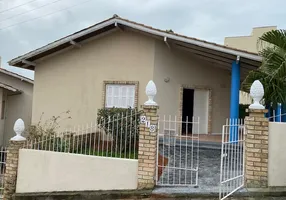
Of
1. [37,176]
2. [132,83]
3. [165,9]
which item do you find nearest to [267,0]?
[165,9]

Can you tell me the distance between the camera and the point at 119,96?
13633 millimetres

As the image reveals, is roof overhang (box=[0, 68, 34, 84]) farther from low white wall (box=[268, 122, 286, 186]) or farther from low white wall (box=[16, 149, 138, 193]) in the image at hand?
low white wall (box=[268, 122, 286, 186])

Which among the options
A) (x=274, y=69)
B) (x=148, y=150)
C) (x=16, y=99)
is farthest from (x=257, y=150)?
(x=16, y=99)

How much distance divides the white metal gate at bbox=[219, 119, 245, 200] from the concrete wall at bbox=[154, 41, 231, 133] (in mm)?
5584

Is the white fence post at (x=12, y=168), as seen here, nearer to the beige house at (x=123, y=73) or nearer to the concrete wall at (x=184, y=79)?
the beige house at (x=123, y=73)

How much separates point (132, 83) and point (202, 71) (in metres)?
3.26

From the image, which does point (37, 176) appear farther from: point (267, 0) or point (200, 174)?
point (267, 0)

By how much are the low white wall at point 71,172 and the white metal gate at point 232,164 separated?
6.49ft

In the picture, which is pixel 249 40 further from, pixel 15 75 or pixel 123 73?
pixel 15 75

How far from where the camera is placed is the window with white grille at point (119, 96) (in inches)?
532

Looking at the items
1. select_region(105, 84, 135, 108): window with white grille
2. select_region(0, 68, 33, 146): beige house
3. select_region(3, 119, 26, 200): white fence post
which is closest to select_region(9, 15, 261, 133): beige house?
select_region(105, 84, 135, 108): window with white grille

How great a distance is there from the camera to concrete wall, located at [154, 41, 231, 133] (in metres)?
13.4

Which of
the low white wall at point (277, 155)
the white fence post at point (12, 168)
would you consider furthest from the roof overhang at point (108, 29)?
the white fence post at point (12, 168)

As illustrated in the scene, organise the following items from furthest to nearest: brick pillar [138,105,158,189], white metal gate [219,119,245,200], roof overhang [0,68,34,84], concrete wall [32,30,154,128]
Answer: roof overhang [0,68,34,84]
concrete wall [32,30,154,128]
brick pillar [138,105,158,189]
white metal gate [219,119,245,200]
